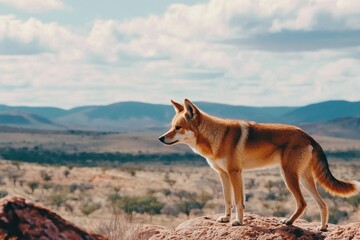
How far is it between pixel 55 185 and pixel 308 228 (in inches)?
2044

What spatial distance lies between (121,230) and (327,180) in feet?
10.4

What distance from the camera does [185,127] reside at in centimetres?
1155

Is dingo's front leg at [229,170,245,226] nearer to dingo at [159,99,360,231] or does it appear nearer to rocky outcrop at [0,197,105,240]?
dingo at [159,99,360,231]

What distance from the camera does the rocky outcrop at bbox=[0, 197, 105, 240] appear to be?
6293 mm

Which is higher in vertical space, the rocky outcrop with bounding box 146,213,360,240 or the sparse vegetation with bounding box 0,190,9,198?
the rocky outcrop with bounding box 146,213,360,240

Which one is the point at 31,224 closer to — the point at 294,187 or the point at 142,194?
the point at 294,187

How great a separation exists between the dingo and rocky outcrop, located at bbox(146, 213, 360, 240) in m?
0.23

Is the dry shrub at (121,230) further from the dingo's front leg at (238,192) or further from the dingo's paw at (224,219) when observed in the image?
the dingo's front leg at (238,192)

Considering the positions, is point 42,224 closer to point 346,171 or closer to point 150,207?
point 150,207

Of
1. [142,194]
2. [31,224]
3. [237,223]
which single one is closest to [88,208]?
[142,194]

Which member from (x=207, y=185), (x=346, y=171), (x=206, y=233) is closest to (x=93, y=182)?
(x=207, y=185)

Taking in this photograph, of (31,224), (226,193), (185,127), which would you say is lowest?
(226,193)

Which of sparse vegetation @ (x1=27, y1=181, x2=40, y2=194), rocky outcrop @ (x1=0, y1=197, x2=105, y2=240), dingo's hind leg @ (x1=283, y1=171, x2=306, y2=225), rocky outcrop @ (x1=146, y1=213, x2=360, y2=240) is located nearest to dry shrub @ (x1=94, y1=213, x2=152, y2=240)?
rocky outcrop @ (x1=146, y1=213, x2=360, y2=240)

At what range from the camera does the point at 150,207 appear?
155 feet
